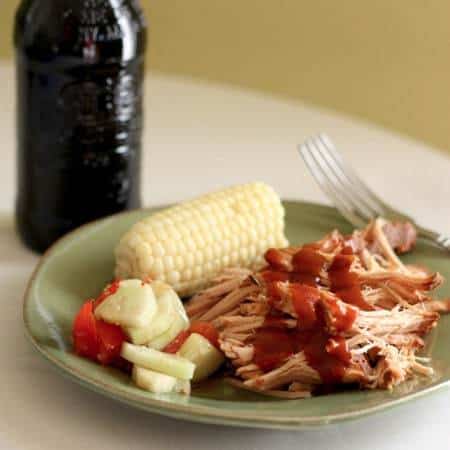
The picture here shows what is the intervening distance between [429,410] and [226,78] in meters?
2.46

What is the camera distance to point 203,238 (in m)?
2.01

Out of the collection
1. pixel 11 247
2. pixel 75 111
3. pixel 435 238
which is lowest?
pixel 11 247

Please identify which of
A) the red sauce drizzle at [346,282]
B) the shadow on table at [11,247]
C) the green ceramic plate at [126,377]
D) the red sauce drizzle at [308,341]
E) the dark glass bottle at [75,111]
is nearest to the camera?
the green ceramic plate at [126,377]

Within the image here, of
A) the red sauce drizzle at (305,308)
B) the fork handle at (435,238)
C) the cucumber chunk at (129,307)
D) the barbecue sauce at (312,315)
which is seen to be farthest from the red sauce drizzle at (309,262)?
the fork handle at (435,238)

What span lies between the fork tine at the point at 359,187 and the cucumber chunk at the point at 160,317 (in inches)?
23.4

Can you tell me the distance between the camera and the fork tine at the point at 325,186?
2240 millimetres

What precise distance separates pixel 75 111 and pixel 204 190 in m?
0.51

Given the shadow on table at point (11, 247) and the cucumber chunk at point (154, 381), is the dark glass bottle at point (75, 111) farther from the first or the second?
the cucumber chunk at point (154, 381)

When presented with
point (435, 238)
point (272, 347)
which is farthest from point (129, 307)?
point (435, 238)

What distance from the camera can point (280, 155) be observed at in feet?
9.14

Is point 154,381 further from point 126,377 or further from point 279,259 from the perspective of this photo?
point 279,259

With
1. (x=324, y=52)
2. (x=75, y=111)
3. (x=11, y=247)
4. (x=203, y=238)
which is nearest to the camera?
(x=203, y=238)

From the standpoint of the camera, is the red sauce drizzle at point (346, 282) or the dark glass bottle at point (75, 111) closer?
the red sauce drizzle at point (346, 282)

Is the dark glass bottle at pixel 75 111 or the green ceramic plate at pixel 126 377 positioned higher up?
the dark glass bottle at pixel 75 111
